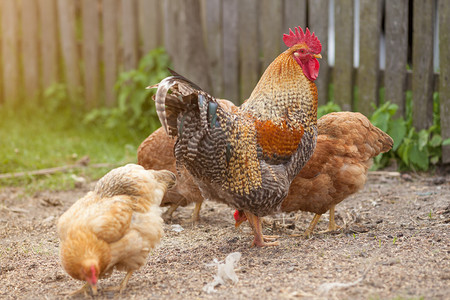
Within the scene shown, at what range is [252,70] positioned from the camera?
853 centimetres

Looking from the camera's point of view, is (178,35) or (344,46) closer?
(344,46)

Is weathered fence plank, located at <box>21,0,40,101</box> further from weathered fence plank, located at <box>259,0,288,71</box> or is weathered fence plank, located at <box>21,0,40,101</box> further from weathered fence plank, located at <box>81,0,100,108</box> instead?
weathered fence plank, located at <box>259,0,288,71</box>

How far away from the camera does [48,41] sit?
10.6 m

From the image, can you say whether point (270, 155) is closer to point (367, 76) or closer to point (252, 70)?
point (367, 76)

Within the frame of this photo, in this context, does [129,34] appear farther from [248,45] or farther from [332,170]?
[332,170]

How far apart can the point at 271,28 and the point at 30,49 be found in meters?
5.11

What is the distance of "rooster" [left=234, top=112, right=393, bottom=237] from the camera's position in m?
5.21

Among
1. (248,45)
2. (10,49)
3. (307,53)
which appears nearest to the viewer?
(307,53)

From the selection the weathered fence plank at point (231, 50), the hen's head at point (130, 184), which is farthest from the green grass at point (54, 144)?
the hen's head at point (130, 184)

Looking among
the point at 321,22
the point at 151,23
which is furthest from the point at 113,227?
the point at 151,23

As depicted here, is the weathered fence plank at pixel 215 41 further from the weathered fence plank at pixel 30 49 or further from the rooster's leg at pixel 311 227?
the rooster's leg at pixel 311 227

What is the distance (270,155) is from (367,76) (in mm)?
3122

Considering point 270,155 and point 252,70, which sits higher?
point 252,70

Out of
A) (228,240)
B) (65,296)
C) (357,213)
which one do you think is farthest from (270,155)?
(65,296)
